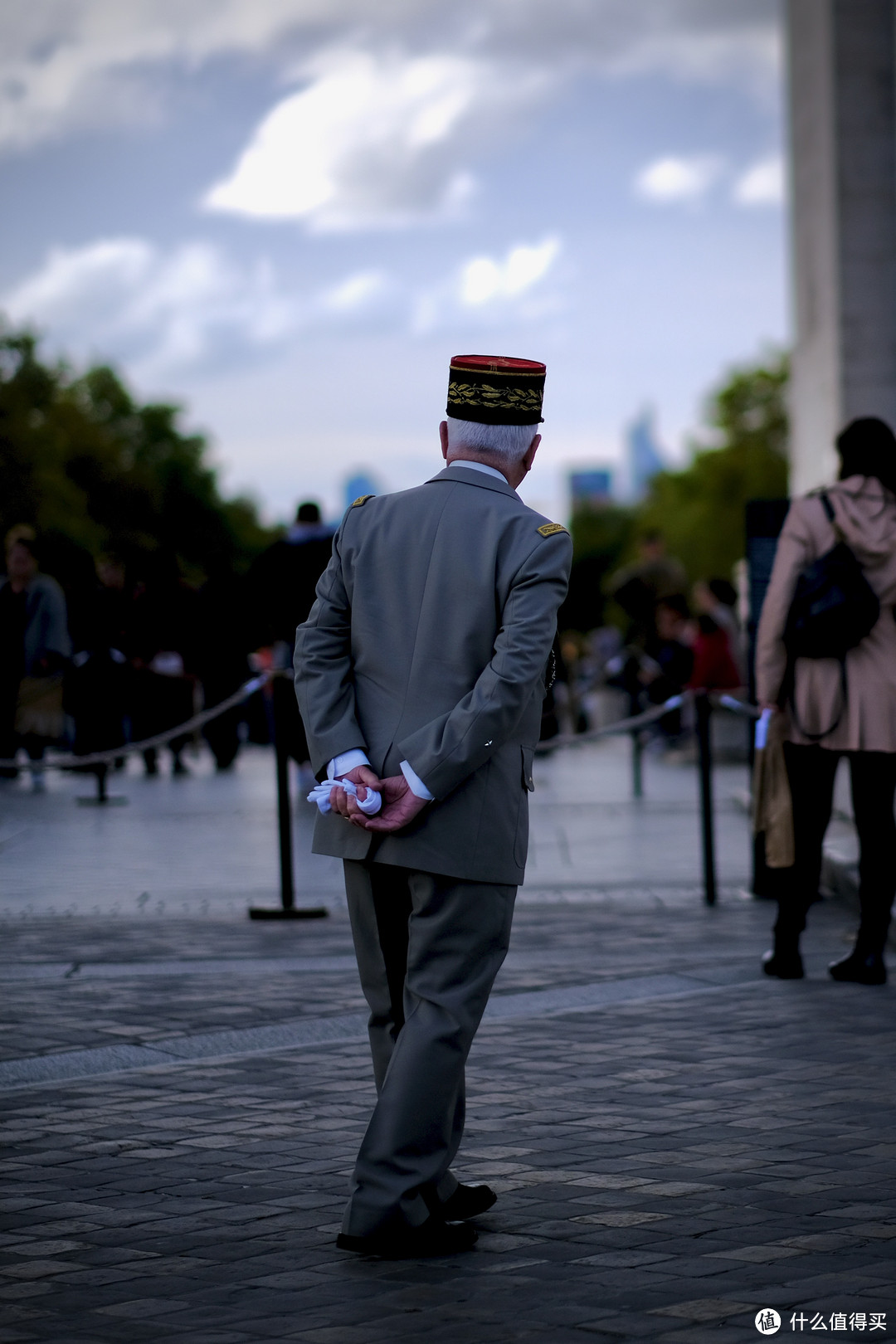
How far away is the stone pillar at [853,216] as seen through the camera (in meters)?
18.8

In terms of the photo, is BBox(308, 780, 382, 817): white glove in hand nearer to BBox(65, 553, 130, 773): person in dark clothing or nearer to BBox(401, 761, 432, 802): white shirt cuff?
BBox(401, 761, 432, 802): white shirt cuff

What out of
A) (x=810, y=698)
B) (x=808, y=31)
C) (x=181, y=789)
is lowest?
(x=181, y=789)

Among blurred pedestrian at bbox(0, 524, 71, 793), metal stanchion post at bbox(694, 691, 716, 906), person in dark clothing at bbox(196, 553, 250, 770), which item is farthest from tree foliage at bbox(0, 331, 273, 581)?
metal stanchion post at bbox(694, 691, 716, 906)

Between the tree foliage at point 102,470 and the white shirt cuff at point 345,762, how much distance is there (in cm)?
3036

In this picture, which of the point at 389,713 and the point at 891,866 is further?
the point at 891,866

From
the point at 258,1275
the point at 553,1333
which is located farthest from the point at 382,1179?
the point at 553,1333

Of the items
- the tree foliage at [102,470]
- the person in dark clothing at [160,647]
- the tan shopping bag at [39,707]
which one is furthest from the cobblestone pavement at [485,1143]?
the tree foliage at [102,470]

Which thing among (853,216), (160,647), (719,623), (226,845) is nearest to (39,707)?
(160,647)

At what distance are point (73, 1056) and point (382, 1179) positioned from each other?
7.23 feet

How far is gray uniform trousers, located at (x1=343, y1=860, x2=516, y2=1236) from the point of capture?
3781 mm

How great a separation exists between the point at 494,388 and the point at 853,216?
1611 centimetres

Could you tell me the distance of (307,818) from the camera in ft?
44.1

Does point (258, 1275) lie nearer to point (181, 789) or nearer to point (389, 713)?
point (389, 713)

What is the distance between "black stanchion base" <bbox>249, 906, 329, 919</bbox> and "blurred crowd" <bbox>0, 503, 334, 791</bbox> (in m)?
2.99
